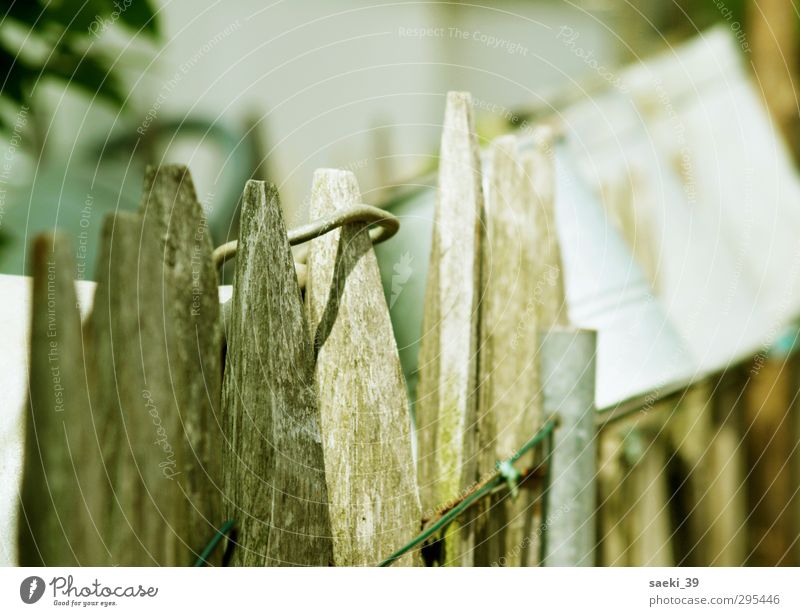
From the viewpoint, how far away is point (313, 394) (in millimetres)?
721

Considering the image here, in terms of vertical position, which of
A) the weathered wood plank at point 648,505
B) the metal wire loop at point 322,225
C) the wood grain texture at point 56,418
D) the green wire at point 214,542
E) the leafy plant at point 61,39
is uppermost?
the leafy plant at point 61,39

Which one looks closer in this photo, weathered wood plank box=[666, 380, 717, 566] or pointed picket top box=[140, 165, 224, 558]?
pointed picket top box=[140, 165, 224, 558]

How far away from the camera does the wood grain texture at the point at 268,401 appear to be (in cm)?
68

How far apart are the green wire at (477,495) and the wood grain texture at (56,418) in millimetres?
321

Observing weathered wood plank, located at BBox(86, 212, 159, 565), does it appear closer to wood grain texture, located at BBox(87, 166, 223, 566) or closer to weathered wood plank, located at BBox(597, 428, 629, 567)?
wood grain texture, located at BBox(87, 166, 223, 566)

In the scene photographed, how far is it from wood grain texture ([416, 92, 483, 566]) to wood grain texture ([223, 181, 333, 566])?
0.18m

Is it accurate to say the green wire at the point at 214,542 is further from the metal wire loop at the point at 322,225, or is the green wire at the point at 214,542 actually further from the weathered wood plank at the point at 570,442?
the weathered wood plank at the point at 570,442

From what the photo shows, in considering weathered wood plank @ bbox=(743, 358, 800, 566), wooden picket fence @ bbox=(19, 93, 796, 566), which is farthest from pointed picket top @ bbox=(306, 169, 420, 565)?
weathered wood plank @ bbox=(743, 358, 800, 566)

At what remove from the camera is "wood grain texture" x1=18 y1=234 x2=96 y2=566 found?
0.57 m

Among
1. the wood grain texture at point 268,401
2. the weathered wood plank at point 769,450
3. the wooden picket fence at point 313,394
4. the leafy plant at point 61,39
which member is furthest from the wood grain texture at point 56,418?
the weathered wood plank at point 769,450

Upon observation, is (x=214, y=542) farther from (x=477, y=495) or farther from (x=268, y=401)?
(x=477, y=495)

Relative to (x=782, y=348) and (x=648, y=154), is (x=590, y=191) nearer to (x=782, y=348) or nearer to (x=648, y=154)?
(x=648, y=154)

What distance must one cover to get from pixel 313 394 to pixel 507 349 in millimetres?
276
